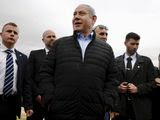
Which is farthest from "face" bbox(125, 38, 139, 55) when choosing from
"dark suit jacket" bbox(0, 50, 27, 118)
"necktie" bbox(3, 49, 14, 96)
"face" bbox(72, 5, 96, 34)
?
"face" bbox(72, 5, 96, 34)

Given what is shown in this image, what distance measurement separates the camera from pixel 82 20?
553cm

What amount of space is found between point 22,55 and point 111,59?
2.62m

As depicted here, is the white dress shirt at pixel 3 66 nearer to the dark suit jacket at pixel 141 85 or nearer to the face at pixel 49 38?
the face at pixel 49 38

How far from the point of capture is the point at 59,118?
203 inches

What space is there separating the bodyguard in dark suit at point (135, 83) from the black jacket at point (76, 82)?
8.56 ft

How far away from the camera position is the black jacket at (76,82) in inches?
201

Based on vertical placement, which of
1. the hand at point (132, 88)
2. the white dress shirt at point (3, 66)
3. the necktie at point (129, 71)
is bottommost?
the hand at point (132, 88)

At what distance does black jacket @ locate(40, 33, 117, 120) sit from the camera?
16.8 feet

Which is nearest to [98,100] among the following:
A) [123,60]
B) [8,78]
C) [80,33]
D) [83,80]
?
[83,80]

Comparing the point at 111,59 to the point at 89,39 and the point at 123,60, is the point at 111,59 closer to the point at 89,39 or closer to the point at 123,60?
the point at 89,39

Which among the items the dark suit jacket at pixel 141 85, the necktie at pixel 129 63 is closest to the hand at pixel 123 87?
the dark suit jacket at pixel 141 85

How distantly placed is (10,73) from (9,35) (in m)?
0.74

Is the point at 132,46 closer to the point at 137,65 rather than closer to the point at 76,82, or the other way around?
the point at 137,65

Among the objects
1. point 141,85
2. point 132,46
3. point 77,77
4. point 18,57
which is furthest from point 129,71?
point 77,77
